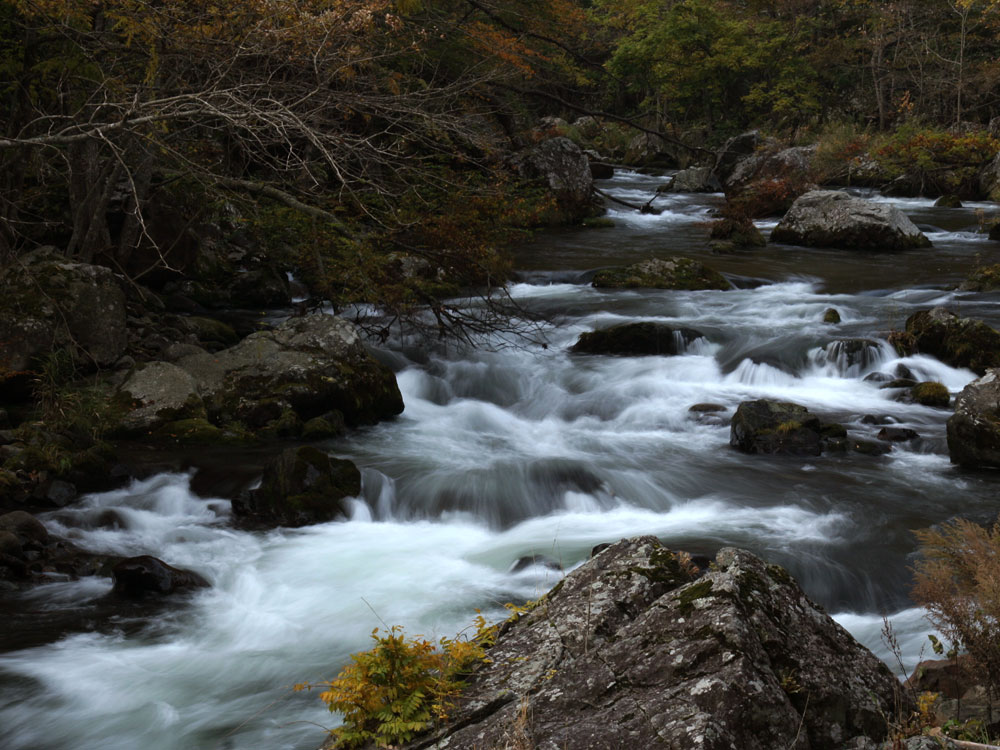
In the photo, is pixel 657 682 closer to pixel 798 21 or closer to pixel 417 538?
pixel 417 538

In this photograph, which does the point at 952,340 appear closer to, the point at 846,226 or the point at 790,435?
the point at 790,435

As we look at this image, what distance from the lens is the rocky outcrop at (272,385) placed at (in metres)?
9.20

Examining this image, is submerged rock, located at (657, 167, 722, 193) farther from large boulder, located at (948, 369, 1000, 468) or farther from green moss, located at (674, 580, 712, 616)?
green moss, located at (674, 580, 712, 616)

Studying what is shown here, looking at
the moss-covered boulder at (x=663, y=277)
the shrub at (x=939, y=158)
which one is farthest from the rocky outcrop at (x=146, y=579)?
the shrub at (x=939, y=158)

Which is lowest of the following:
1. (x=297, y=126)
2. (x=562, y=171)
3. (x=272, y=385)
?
(x=272, y=385)

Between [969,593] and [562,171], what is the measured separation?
64.6 ft

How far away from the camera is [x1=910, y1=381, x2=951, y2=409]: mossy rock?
33.9 feet

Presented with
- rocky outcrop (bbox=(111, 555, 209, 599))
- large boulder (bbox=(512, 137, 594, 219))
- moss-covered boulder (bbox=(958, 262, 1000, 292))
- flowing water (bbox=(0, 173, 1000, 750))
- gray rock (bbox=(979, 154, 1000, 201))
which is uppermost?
large boulder (bbox=(512, 137, 594, 219))

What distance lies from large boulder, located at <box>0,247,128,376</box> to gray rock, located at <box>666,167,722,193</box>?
75.7 feet

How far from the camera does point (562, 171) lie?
22.5 meters

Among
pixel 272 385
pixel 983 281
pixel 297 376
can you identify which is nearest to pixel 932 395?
pixel 983 281

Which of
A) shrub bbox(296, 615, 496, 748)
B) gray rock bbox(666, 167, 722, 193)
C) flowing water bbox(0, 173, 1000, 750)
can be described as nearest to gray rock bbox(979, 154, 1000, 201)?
gray rock bbox(666, 167, 722, 193)

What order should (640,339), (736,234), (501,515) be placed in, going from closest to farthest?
(501,515)
(640,339)
(736,234)

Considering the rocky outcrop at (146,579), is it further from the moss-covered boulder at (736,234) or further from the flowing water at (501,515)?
the moss-covered boulder at (736,234)
